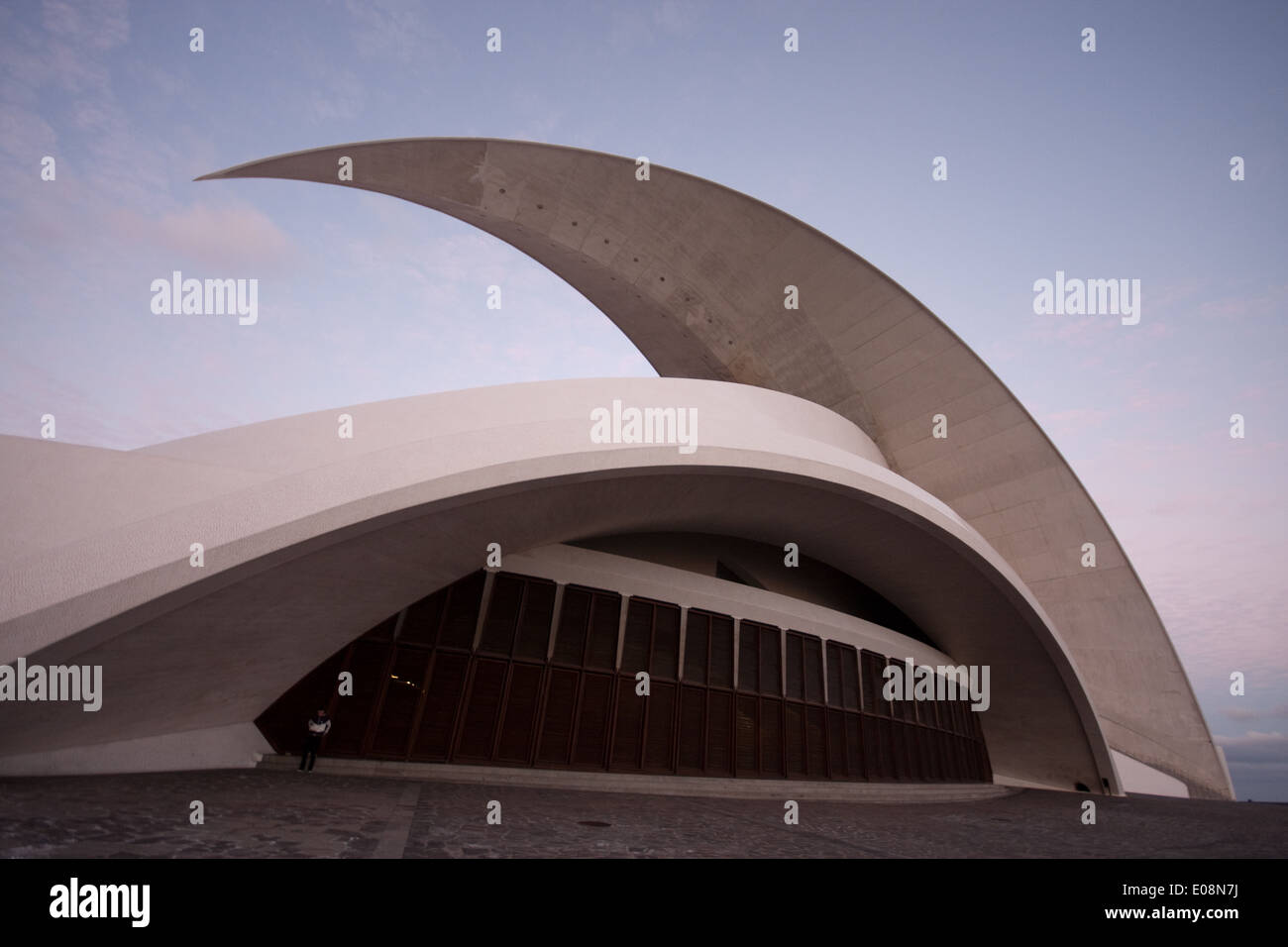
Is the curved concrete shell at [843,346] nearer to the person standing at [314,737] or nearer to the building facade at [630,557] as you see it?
the building facade at [630,557]

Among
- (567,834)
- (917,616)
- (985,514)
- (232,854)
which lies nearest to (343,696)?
(567,834)

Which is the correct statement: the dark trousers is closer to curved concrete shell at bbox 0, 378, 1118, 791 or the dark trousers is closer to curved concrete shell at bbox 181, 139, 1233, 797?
curved concrete shell at bbox 0, 378, 1118, 791

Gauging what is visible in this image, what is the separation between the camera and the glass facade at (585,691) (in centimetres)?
995

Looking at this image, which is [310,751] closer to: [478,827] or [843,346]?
[478,827]

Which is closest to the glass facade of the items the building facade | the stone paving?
the building facade

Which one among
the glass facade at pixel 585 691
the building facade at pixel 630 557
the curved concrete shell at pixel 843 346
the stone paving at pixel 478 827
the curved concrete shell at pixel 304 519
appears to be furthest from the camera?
the curved concrete shell at pixel 843 346

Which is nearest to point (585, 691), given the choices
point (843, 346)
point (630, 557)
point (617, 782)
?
point (617, 782)

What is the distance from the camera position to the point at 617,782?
35.3ft

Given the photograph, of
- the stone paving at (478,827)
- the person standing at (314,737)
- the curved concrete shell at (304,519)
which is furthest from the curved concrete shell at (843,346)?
the person standing at (314,737)

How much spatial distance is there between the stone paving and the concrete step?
335 millimetres

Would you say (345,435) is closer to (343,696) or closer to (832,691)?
(343,696)

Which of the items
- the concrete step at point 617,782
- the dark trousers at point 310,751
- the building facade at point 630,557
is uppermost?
the building facade at point 630,557

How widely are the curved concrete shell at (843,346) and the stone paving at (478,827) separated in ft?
33.5

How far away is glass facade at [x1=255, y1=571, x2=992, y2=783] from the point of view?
9945 millimetres
